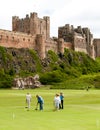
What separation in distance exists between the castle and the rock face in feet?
54.6

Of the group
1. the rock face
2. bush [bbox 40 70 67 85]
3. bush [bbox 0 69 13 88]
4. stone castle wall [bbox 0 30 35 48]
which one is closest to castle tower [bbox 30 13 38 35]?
stone castle wall [bbox 0 30 35 48]

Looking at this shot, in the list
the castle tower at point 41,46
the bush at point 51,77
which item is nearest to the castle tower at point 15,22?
the castle tower at point 41,46

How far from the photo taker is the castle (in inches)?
5123

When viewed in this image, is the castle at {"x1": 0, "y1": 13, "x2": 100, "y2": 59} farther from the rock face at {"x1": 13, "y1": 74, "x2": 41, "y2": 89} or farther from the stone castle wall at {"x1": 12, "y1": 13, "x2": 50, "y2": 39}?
the rock face at {"x1": 13, "y1": 74, "x2": 41, "y2": 89}

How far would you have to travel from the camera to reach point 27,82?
4444 inches

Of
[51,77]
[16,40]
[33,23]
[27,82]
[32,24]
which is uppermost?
[33,23]

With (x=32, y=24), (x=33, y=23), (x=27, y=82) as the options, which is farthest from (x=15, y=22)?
(x=27, y=82)

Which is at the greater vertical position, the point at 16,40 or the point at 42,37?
the point at 42,37

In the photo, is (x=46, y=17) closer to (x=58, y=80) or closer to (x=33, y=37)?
(x=33, y=37)

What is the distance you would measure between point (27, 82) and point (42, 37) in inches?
1055

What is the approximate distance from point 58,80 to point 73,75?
13.1 m

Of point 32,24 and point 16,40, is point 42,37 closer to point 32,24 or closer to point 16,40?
point 16,40

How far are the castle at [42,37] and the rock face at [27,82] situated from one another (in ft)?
54.6

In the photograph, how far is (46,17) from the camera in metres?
152
